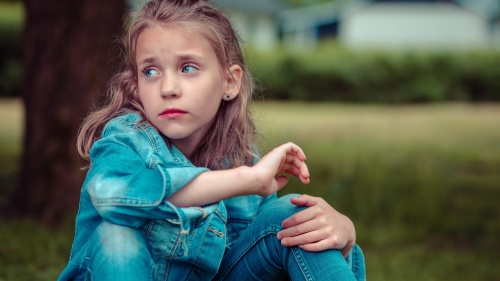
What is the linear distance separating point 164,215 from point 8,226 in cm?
273

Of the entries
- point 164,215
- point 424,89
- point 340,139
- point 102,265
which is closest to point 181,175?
point 164,215

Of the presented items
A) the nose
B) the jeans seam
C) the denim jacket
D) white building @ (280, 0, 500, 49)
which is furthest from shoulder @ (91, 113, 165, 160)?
white building @ (280, 0, 500, 49)

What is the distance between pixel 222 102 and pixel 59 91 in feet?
7.76

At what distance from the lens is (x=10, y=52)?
18891 millimetres

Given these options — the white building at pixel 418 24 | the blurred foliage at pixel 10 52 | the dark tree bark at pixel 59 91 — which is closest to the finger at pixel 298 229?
the dark tree bark at pixel 59 91

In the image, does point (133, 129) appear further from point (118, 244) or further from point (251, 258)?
point (251, 258)

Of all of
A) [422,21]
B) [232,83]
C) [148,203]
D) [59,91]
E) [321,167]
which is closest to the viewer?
[148,203]

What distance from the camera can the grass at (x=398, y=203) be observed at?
13.1 feet

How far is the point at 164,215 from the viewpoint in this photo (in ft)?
6.18

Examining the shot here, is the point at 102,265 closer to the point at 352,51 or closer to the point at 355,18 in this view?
the point at 352,51

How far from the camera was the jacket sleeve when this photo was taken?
1853 millimetres

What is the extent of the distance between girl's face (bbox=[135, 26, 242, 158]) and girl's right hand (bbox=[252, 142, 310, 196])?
0.86ft

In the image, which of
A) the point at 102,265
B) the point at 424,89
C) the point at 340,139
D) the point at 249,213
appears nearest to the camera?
the point at 102,265

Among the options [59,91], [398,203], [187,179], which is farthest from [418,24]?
[187,179]
